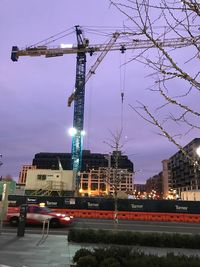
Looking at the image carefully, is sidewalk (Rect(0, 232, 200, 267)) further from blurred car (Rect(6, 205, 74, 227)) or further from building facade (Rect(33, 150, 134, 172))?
building facade (Rect(33, 150, 134, 172))

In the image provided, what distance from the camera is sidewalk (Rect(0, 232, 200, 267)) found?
425 inches

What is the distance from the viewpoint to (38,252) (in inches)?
509

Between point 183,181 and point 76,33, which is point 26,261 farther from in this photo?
point 183,181

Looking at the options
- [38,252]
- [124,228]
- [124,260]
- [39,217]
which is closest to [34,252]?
[38,252]

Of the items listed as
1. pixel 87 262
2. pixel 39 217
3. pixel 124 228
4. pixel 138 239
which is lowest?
pixel 87 262

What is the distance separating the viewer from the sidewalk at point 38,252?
425 inches

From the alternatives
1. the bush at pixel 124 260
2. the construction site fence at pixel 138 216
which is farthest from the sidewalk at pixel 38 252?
the construction site fence at pixel 138 216

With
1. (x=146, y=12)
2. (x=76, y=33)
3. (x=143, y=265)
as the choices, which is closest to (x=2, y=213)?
(x=143, y=265)

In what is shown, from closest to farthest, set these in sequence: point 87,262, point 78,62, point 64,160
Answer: point 87,262
point 78,62
point 64,160

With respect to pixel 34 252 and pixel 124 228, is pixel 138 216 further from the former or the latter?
pixel 34 252

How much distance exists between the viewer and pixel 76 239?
53.9 feet

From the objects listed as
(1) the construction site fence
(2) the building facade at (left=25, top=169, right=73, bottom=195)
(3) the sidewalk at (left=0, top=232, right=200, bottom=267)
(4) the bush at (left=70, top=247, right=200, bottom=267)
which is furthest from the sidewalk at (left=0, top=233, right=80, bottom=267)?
(2) the building facade at (left=25, top=169, right=73, bottom=195)

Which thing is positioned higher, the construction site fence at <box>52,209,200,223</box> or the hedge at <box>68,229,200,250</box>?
the construction site fence at <box>52,209,200,223</box>

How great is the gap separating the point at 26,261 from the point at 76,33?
8113 cm
